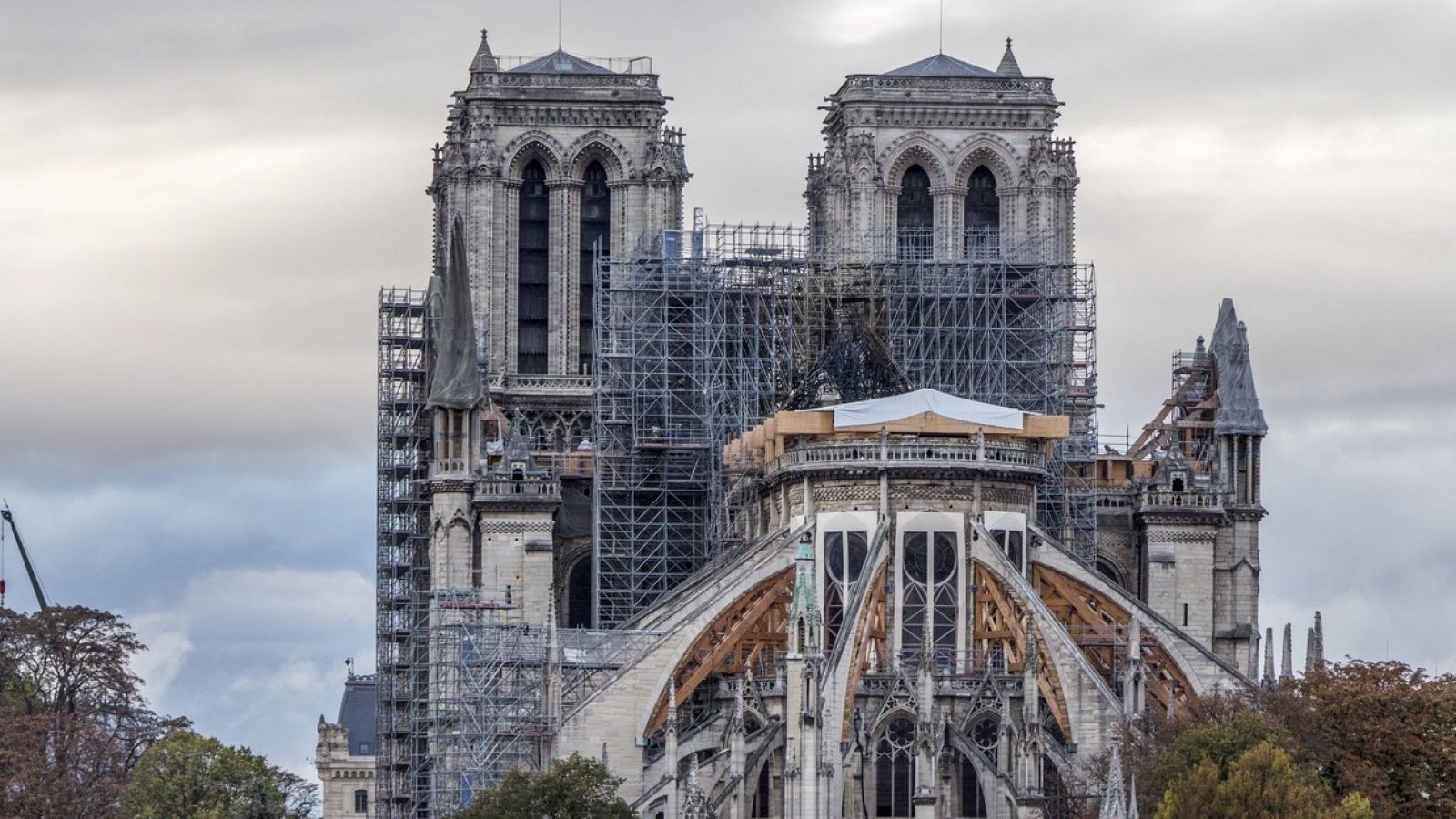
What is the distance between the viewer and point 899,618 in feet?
430

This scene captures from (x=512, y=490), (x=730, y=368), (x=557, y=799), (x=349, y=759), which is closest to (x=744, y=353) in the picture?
(x=730, y=368)

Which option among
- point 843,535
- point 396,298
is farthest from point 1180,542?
point 396,298

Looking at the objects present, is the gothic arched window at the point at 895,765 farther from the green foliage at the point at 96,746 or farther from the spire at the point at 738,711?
the green foliage at the point at 96,746

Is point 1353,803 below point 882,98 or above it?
below

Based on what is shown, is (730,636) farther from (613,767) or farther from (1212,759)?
(1212,759)

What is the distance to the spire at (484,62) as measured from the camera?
155 m

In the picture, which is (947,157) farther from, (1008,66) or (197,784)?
(197,784)

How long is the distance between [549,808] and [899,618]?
670 inches

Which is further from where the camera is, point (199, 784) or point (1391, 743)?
point (199, 784)

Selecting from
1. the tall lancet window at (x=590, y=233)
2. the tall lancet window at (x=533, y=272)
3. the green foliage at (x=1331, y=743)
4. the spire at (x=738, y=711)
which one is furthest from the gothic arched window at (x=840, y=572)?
the tall lancet window at (x=533, y=272)

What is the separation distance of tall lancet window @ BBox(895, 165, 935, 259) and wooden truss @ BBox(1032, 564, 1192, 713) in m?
21.5

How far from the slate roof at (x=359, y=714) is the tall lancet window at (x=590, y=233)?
119 feet

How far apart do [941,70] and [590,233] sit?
42.1 feet

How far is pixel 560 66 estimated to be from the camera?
156 m
